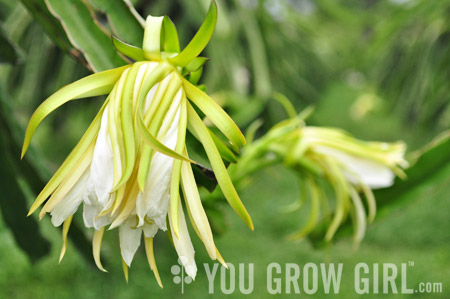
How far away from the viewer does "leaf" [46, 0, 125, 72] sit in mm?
400

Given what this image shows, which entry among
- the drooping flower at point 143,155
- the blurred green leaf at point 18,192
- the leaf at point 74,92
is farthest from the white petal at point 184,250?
the blurred green leaf at point 18,192

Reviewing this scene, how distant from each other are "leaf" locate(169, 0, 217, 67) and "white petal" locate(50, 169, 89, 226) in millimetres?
107

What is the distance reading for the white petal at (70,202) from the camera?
31cm

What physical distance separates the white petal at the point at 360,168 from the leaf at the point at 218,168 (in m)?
0.36

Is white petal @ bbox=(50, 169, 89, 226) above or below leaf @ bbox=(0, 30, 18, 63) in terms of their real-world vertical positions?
below

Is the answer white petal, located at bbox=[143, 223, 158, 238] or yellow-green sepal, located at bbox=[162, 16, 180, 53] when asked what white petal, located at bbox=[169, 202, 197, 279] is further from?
yellow-green sepal, located at bbox=[162, 16, 180, 53]

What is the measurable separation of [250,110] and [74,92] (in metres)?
0.72

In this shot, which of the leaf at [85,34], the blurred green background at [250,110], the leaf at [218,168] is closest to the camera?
the leaf at [218,168]

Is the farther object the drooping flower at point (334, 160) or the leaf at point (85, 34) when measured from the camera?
the drooping flower at point (334, 160)

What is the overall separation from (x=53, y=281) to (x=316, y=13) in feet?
Result: 9.48

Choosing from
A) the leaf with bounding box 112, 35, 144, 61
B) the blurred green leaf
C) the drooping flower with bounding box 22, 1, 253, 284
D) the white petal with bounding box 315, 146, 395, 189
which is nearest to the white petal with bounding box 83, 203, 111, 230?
the drooping flower with bounding box 22, 1, 253, 284

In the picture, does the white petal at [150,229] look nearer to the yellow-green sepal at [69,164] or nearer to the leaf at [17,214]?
the yellow-green sepal at [69,164]

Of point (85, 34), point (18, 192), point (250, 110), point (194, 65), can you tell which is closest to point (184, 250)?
point (194, 65)

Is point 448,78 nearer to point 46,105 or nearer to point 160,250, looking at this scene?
point 160,250
